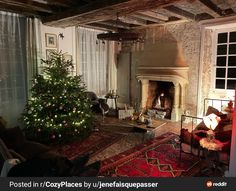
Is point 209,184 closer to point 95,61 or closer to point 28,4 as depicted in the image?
point 28,4

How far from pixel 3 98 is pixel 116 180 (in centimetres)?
376

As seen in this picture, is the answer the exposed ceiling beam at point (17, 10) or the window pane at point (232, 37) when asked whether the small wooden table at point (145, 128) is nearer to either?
the window pane at point (232, 37)

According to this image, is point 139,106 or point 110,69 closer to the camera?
point 139,106

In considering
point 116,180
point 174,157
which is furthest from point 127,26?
point 116,180

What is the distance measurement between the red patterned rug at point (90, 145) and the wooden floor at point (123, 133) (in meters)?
0.14

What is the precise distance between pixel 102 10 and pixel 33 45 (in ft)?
7.04

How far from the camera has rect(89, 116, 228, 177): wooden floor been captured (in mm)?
3726

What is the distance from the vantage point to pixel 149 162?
3.47 m

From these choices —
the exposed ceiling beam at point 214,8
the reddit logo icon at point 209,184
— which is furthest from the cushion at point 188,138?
the exposed ceiling beam at point 214,8

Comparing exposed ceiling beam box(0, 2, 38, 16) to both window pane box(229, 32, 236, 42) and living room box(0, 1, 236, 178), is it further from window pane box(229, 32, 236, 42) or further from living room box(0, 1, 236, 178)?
window pane box(229, 32, 236, 42)

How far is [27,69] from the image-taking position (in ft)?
16.4

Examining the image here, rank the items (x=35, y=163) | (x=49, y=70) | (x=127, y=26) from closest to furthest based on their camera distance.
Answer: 1. (x=35, y=163)
2. (x=49, y=70)
3. (x=127, y=26)

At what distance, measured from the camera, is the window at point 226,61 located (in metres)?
5.26

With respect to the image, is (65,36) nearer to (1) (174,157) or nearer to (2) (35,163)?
(1) (174,157)
